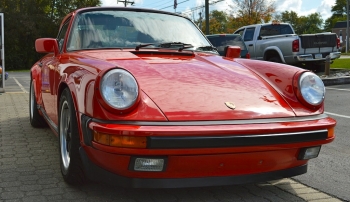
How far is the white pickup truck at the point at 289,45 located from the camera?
13.0 m

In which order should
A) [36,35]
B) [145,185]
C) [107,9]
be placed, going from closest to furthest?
[145,185], [107,9], [36,35]

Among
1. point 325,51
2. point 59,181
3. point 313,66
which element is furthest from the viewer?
point 313,66

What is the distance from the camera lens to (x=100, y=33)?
3.85 metres

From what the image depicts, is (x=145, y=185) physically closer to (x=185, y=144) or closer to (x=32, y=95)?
(x=185, y=144)

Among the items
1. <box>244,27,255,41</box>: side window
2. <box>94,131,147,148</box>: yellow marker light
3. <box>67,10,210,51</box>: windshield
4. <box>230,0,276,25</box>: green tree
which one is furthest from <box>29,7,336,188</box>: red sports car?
<box>230,0,276,25</box>: green tree

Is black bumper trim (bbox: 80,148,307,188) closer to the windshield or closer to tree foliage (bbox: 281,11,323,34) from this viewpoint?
the windshield

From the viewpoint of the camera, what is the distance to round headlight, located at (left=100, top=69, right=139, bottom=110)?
2574 millimetres

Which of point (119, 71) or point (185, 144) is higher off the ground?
point (119, 71)

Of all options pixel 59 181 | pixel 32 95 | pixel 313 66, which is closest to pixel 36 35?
pixel 313 66

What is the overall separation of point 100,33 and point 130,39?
0.27 meters

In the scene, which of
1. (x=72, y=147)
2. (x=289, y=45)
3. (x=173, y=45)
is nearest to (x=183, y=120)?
(x=72, y=147)

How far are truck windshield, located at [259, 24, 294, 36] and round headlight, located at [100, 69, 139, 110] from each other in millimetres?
12473

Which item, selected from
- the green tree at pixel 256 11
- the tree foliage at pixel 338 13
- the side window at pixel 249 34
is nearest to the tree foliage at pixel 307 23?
the tree foliage at pixel 338 13

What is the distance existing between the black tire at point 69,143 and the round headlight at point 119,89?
45 centimetres
